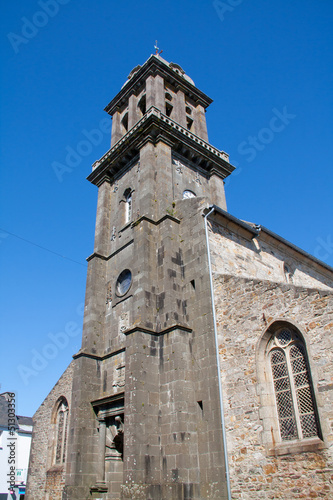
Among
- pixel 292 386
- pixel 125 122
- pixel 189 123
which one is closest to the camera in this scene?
pixel 292 386

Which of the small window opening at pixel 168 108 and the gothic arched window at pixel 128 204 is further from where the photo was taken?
the small window opening at pixel 168 108

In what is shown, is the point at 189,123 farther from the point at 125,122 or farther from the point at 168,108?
the point at 125,122

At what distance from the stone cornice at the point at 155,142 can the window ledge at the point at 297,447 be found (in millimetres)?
13353

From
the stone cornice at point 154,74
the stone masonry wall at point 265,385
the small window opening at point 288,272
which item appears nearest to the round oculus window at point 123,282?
the stone masonry wall at point 265,385

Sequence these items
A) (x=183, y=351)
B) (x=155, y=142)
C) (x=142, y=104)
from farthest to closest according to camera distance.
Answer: (x=142, y=104) < (x=155, y=142) < (x=183, y=351)

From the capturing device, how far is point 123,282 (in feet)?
54.5

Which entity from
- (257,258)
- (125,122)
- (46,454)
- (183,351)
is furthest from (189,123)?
(46,454)

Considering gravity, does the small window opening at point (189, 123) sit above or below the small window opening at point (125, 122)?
below

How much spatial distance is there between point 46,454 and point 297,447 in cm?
1442

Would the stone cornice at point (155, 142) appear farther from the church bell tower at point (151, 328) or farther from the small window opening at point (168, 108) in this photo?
the small window opening at point (168, 108)

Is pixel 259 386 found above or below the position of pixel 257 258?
below

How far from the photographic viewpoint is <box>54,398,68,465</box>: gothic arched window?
18609mm

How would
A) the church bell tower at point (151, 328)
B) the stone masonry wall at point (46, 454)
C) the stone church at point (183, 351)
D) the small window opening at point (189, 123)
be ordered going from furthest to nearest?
the small window opening at point (189, 123) < the stone masonry wall at point (46, 454) < the church bell tower at point (151, 328) < the stone church at point (183, 351)

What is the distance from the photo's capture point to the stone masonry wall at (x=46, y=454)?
59.2ft
